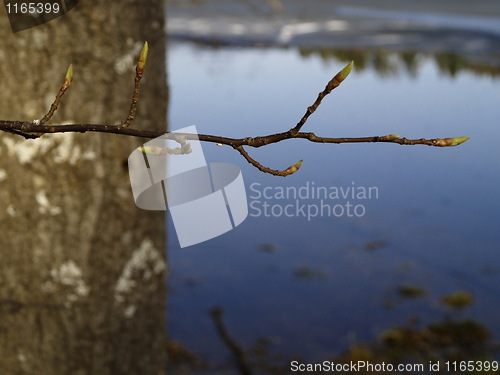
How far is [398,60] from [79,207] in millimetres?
7112

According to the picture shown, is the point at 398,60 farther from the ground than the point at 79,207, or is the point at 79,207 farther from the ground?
the point at 79,207

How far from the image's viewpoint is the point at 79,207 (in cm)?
207

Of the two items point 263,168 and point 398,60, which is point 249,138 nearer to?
point 263,168

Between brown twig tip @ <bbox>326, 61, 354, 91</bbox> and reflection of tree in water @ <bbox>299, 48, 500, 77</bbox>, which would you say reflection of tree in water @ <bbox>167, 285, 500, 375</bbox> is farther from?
reflection of tree in water @ <bbox>299, 48, 500, 77</bbox>

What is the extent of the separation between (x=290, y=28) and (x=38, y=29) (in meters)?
9.16

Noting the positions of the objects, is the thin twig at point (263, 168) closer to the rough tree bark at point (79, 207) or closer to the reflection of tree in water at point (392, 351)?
the rough tree bark at point (79, 207)

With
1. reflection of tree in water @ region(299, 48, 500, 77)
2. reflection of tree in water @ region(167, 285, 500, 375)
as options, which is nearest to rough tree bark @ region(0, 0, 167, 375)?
reflection of tree in water @ region(167, 285, 500, 375)

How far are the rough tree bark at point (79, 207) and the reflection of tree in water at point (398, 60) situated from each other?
236 inches

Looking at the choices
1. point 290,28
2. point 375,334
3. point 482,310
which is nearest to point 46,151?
point 375,334

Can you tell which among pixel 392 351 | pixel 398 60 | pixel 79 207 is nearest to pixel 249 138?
pixel 79 207

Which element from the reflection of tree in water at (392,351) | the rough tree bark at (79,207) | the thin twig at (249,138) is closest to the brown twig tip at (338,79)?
the thin twig at (249,138)

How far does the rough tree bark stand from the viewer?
195cm

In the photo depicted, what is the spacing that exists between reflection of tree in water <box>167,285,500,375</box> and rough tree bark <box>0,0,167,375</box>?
1.31m

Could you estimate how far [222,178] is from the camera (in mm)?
1854
